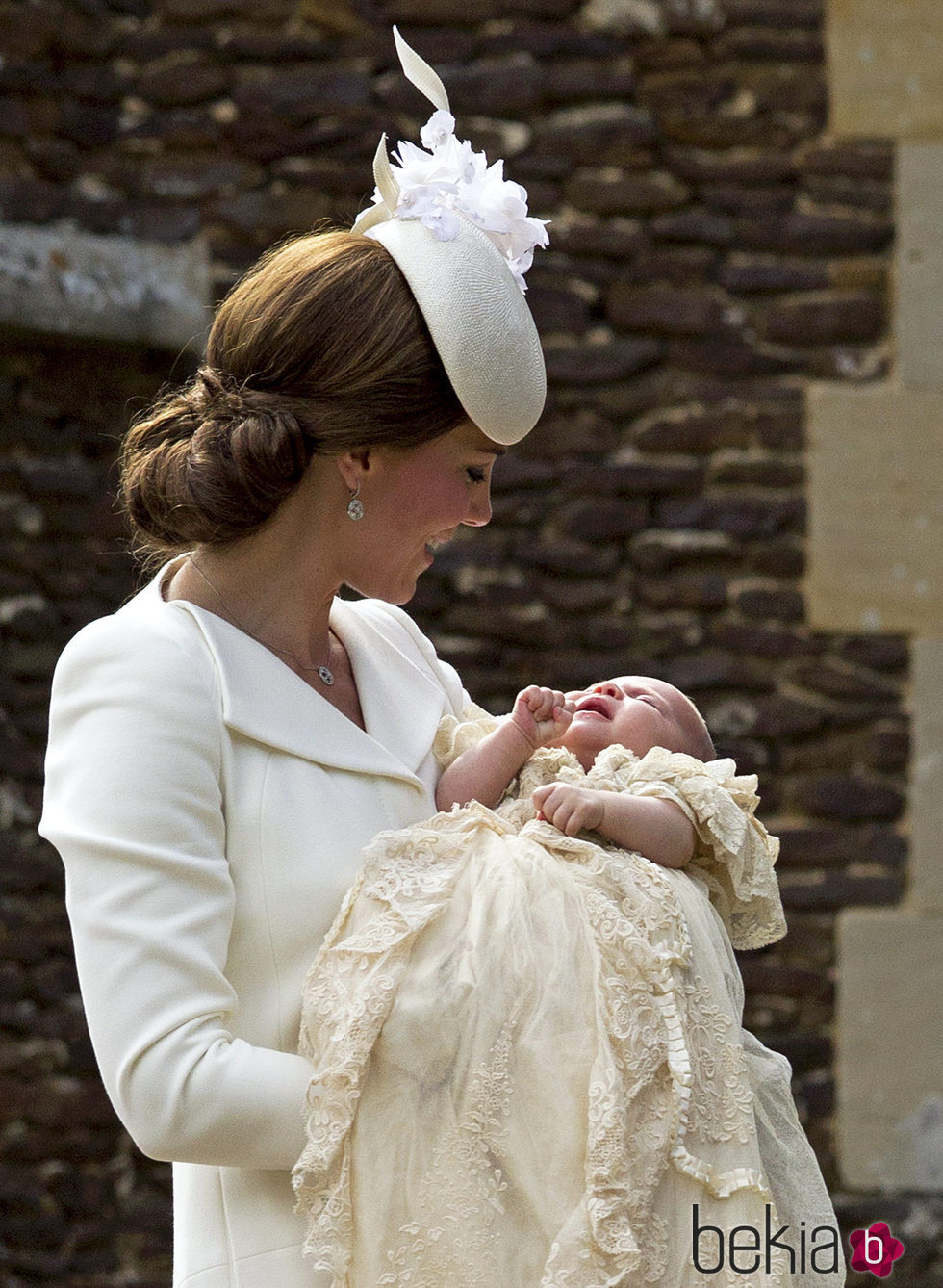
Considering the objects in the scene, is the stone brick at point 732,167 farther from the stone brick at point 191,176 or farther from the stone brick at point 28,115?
the stone brick at point 28,115

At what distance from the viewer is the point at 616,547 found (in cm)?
448

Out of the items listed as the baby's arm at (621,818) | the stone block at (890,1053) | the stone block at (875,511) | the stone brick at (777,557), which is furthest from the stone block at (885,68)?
the baby's arm at (621,818)

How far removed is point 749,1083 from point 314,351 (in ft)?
3.39

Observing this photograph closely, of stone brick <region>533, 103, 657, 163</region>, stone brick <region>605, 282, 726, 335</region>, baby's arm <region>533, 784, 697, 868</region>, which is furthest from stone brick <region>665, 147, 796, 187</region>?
baby's arm <region>533, 784, 697, 868</region>

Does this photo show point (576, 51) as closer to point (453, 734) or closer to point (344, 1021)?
point (453, 734)

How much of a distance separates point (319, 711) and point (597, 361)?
272 cm

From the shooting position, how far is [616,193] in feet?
14.6

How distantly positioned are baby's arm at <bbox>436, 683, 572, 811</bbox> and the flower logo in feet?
7.85

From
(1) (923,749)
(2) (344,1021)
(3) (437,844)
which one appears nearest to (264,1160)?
(2) (344,1021)

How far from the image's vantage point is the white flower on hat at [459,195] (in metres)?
2.04

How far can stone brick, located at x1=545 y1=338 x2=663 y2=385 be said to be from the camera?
446cm

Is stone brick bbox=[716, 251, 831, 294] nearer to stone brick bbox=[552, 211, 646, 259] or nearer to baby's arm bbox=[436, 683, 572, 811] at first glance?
stone brick bbox=[552, 211, 646, 259]

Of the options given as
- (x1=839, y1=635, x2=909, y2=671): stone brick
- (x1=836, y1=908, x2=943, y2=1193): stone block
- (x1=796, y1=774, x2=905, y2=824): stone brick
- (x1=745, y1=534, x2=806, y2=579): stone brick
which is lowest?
(x1=836, y1=908, x2=943, y2=1193): stone block

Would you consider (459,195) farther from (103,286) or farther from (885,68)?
(885,68)
